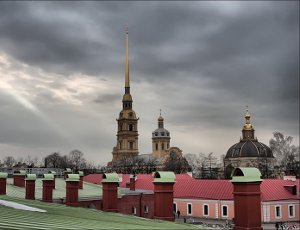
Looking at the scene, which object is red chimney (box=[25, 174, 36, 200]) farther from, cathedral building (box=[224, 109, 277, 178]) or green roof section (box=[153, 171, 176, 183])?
cathedral building (box=[224, 109, 277, 178])

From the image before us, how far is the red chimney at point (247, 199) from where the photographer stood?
8.75 metres

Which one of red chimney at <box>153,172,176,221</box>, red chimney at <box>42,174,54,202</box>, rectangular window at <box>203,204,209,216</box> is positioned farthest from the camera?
rectangular window at <box>203,204,209,216</box>

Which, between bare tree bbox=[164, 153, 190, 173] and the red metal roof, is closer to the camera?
the red metal roof

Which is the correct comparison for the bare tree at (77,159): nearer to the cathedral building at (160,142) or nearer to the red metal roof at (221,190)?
the cathedral building at (160,142)

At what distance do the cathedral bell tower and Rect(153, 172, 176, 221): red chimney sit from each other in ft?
423

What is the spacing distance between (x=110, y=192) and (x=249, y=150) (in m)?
90.9

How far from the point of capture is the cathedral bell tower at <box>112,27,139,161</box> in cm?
14038

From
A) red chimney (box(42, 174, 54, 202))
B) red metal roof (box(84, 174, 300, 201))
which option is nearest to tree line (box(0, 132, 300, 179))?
red metal roof (box(84, 174, 300, 201))

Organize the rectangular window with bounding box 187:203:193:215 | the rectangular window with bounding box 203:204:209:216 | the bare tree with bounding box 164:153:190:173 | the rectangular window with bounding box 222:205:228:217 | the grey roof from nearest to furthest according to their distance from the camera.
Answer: the rectangular window with bounding box 222:205:228:217
the rectangular window with bounding box 203:204:209:216
the rectangular window with bounding box 187:203:193:215
the grey roof
the bare tree with bounding box 164:153:190:173

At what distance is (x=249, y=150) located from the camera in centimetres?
10100

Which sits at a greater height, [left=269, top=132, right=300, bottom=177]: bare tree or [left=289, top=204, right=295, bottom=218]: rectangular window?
[left=269, top=132, right=300, bottom=177]: bare tree

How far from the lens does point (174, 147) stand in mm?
131500

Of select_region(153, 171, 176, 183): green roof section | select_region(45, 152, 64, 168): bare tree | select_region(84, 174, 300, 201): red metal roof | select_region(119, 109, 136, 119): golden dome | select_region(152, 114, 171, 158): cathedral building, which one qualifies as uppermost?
select_region(119, 109, 136, 119): golden dome

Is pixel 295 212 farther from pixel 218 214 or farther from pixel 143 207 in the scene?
pixel 143 207
